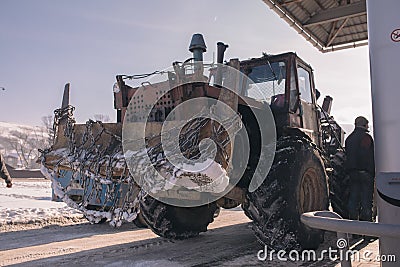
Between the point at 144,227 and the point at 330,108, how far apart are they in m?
4.42

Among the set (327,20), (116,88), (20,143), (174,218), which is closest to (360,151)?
(327,20)

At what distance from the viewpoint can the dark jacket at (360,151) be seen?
6.00 metres

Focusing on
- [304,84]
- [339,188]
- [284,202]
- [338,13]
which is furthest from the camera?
[338,13]

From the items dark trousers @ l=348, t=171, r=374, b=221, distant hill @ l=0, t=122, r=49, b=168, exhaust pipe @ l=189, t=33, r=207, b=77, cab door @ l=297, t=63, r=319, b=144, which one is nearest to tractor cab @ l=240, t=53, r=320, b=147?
cab door @ l=297, t=63, r=319, b=144

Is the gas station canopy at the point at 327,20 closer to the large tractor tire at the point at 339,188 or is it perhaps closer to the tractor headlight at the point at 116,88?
the large tractor tire at the point at 339,188

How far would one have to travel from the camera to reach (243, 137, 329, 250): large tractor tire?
479 centimetres

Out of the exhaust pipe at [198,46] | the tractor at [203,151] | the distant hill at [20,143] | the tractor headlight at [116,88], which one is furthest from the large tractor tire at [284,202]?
the distant hill at [20,143]

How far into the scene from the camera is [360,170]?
6055mm

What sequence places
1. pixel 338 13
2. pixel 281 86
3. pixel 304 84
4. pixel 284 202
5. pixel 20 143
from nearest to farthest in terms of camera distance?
1. pixel 284 202
2. pixel 281 86
3. pixel 304 84
4. pixel 338 13
5. pixel 20 143

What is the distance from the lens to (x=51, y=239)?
7098 mm

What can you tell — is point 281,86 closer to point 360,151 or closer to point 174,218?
point 360,151

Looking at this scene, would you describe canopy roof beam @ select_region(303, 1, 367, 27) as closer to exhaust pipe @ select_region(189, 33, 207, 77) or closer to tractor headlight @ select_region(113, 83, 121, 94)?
exhaust pipe @ select_region(189, 33, 207, 77)

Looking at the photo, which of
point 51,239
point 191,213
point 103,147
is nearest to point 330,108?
point 191,213

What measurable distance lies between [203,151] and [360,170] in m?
2.76
